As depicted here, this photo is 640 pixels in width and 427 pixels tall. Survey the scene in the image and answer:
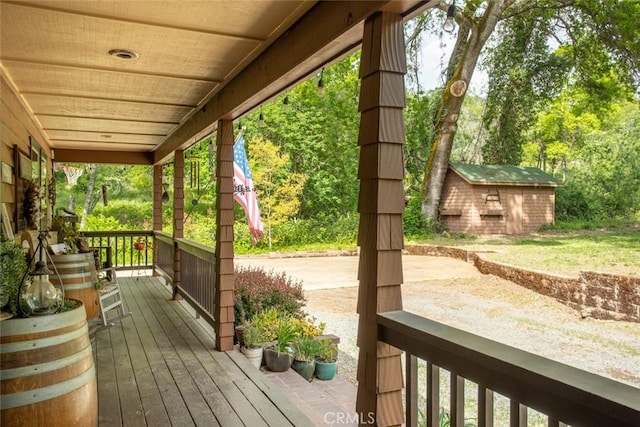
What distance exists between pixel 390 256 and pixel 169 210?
16396 mm

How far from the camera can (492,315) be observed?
319 inches

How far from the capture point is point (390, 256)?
5.67 ft

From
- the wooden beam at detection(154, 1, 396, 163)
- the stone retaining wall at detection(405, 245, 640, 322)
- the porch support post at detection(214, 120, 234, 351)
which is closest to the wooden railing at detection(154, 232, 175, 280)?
the porch support post at detection(214, 120, 234, 351)

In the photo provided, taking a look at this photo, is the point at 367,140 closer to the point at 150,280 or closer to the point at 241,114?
the point at 241,114

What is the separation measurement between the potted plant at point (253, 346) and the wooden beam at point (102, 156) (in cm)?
531

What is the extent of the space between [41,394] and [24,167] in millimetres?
2778

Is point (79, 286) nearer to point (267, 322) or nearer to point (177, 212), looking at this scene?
point (267, 322)

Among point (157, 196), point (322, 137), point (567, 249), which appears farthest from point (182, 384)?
point (322, 137)

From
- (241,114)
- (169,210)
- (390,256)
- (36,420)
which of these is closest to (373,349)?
(390,256)

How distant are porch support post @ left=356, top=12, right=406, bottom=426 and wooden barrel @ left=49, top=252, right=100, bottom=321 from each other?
223 cm

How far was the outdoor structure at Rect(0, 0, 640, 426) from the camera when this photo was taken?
49.3 inches

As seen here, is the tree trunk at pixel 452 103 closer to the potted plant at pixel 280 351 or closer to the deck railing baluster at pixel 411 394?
the potted plant at pixel 280 351

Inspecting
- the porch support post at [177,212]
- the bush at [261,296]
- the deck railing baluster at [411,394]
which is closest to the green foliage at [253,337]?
the bush at [261,296]

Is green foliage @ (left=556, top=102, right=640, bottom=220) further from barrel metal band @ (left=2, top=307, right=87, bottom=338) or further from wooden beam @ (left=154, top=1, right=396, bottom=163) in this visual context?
barrel metal band @ (left=2, top=307, right=87, bottom=338)
